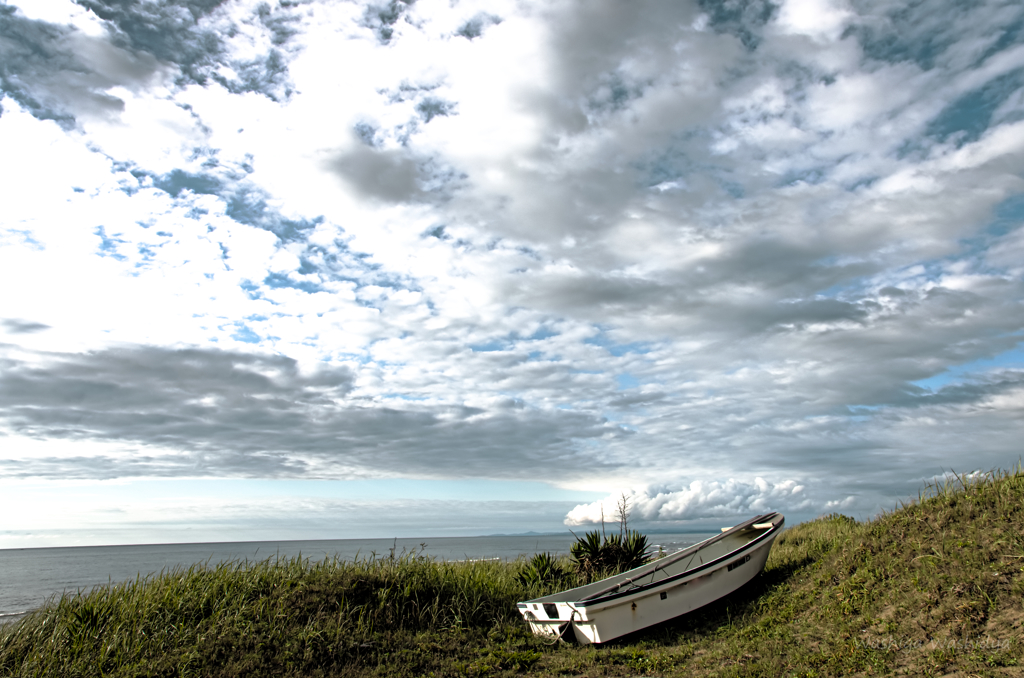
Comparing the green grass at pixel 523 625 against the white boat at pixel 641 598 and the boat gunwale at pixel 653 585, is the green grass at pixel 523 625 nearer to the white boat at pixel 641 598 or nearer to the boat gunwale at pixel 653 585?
the white boat at pixel 641 598

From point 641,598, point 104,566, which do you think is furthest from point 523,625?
point 104,566

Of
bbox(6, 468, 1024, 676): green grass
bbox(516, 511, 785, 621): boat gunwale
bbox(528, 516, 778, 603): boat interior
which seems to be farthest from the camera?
bbox(528, 516, 778, 603): boat interior

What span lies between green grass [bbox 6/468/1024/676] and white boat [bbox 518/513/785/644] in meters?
0.27

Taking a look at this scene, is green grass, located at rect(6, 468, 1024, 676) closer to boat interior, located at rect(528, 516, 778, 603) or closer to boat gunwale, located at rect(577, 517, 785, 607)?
boat gunwale, located at rect(577, 517, 785, 607)

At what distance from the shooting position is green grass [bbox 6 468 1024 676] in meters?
7.32

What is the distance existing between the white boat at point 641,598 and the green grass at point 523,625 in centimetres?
27

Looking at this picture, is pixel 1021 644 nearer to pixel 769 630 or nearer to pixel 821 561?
pixel 769 630

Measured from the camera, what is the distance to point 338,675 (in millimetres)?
7711

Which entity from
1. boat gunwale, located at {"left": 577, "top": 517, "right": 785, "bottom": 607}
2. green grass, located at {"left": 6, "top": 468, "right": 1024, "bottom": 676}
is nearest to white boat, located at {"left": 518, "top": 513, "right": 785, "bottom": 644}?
boat gunwale, located at {"left": 577, "top": 517, "right": 785, "bottom": 607}

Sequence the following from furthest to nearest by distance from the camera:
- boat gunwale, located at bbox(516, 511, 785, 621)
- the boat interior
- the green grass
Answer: the boat interior → boat gunwale, located at bbox(516, 511, 785, 621) → the green grass

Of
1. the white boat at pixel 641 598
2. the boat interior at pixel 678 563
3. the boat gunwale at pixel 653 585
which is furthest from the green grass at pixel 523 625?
the boat interior at pixel 678 563

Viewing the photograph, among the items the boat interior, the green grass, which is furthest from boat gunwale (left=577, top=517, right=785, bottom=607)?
the green grass

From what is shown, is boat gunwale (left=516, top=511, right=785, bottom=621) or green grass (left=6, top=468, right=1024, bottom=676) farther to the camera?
boat gunwale (left=516, top=511, right=785, bottom=621)

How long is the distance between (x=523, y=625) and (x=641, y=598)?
6.83ft
